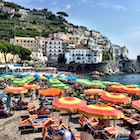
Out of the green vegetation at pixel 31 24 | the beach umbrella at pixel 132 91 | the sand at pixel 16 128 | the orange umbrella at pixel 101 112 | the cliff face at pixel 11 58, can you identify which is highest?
the green vegetation at pixel 31 24

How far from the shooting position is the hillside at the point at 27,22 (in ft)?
443

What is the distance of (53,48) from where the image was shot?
4803 inches

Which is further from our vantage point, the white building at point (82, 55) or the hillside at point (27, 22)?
the hillside at point (27, 22)

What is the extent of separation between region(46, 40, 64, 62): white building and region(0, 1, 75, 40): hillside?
17.3 metres

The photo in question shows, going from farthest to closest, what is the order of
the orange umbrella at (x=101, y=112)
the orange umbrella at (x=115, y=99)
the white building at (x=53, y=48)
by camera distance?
the white building at (x=53, y=48) < the orange umbrella at (x=115, y=99) < the orange umbrella at (x=101, y=112)

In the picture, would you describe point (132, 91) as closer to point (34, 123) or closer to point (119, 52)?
point (34, 123)

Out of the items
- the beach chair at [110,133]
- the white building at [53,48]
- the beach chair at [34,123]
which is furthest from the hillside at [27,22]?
the beach chair at [110,133]

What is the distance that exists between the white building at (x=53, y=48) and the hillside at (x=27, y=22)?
56.7 ft

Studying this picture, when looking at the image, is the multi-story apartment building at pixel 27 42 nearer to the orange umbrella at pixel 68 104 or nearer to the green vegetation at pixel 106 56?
the green vegetation at pixel 106 56

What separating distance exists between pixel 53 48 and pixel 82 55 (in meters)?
15.5

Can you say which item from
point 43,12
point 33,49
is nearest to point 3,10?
point 43,12

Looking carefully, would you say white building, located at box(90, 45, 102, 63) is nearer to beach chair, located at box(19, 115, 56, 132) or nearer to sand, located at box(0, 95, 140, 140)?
sand, located at box(0, 95, 140, 140)

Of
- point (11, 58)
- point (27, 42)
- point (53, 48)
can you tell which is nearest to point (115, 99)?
point (11, 58)

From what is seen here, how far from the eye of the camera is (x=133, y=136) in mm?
9297
